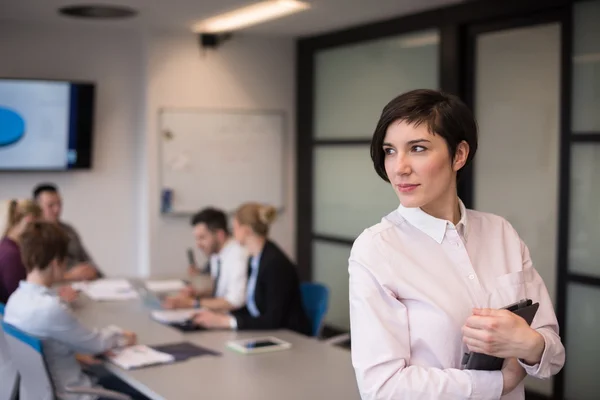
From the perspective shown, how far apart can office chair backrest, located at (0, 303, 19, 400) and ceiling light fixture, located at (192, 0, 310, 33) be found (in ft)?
9.59

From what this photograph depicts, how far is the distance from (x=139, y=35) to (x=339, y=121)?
1898 millimetres

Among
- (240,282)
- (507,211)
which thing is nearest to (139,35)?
(240,282)

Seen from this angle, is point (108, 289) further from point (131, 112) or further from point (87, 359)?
point (131, 112)

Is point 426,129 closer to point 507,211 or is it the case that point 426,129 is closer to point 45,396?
point 45,396

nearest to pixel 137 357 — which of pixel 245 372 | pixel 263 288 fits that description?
pixel 245 372

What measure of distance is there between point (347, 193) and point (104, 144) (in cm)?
214

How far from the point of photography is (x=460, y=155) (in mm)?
1614

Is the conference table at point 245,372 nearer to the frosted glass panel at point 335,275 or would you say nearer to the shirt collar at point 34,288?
the shirt collar at point 34,288

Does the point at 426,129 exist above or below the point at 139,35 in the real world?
below

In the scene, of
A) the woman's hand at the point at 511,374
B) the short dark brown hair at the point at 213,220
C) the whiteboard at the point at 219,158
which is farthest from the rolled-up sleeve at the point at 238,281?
the woman's hand at the point at 511,374

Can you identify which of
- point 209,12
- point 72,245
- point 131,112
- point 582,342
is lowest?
point 582,342

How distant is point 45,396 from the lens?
2.91 meters

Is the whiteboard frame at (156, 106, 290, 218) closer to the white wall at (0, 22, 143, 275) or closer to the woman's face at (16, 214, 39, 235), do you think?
the white wall at (0, 22, 143, 275)

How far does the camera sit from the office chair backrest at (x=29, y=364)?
283cm
